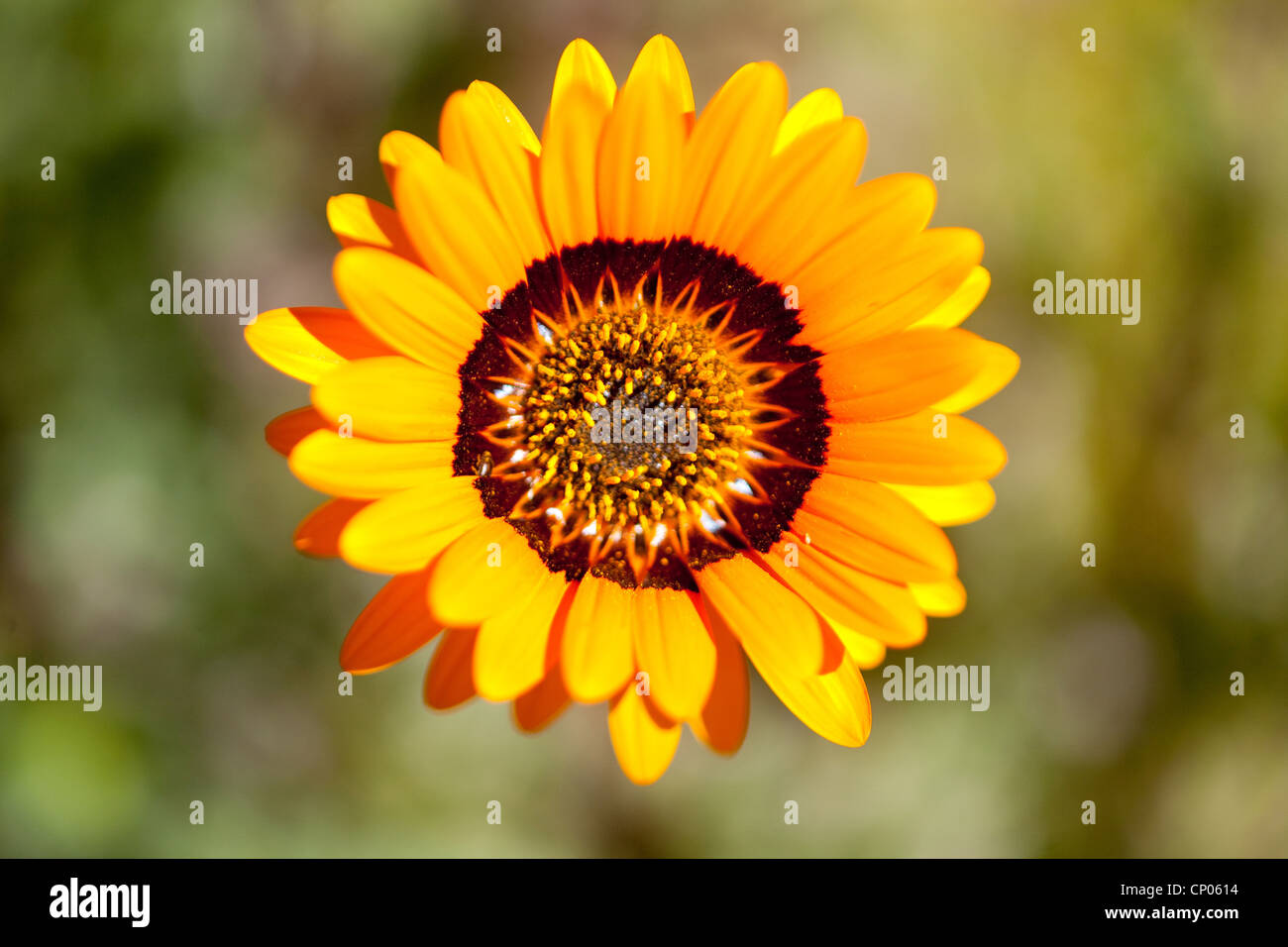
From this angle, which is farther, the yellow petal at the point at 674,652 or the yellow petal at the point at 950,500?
the yellow petal at the point at 950,500

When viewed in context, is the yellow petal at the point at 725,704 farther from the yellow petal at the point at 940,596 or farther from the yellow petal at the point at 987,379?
the yellow petal at the point at 987,379

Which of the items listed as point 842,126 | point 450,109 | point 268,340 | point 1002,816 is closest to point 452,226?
point 450,109

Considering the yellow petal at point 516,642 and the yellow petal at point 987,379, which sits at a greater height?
the yellow petal at point 987,379

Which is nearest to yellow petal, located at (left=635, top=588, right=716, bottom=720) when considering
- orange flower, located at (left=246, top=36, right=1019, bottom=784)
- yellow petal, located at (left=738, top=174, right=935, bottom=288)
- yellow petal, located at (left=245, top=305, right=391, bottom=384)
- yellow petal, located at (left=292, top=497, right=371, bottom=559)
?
orange flower, located at (left=246, top=36, right=1019, bottom=784)

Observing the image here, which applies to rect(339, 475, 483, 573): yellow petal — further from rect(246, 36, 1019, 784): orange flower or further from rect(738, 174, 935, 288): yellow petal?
rect(738, 174, 935, 288): yellow petal

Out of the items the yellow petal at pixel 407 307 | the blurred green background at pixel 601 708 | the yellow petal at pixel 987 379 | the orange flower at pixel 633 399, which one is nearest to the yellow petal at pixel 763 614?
the orange flower at pixel 633 399

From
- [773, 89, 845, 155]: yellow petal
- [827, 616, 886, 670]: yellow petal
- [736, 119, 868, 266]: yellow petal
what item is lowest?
[827, 616, 886, 670]: yellow petal

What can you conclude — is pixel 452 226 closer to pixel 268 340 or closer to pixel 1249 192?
pixel 268 340

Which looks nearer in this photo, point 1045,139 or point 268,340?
point 268,340
